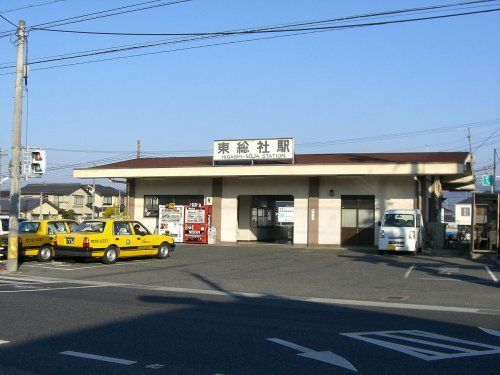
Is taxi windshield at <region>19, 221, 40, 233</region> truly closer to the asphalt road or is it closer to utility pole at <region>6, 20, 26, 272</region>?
utility pole at <region>6, 20, 26, 272</region>

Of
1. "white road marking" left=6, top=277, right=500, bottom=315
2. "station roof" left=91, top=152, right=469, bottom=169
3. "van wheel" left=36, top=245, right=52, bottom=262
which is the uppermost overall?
"station roof" left=91, top=152, right=469, bottom=169

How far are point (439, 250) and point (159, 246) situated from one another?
15.0 m

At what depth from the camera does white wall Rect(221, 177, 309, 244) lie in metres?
33.9

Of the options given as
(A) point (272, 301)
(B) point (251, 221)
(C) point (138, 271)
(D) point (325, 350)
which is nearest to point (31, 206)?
(B) point (251, 221)

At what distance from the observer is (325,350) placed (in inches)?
312

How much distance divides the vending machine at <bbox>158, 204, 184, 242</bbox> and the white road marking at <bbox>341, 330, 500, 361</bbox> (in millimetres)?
26865

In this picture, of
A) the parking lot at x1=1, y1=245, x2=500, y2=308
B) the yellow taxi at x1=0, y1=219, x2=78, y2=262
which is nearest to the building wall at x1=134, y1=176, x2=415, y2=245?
the parking lot at x1=1, y1=245, x2=500, y2=308

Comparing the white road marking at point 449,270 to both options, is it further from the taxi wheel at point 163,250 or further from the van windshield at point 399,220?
the taxi wheel at point 163,250

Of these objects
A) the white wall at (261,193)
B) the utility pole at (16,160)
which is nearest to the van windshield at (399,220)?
the white wall at (261,193)

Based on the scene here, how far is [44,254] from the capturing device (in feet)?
76.3

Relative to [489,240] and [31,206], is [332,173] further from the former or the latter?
[31,206]

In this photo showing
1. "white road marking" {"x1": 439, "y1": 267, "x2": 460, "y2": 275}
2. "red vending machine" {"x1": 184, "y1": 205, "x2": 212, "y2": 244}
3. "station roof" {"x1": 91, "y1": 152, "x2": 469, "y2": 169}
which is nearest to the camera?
"white road marking" {"x1": 439, "y1": 267, "x2": 460, "y2": 275}

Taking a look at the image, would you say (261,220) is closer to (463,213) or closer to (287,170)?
Result: (287,170)

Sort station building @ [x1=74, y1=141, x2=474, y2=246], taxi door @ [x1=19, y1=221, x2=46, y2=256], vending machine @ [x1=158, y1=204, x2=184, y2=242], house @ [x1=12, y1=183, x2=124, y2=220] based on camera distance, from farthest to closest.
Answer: house @ [x1=12, y1=183, x2=124, y2=220] → vending machine @ [x1=158, y1=204, x2=184, y2=242] → station building @ [x1=74, y1=141, x2=474, y2=246] → taxi door @ [x1=19, y1=221, x2=46, y2=256]
